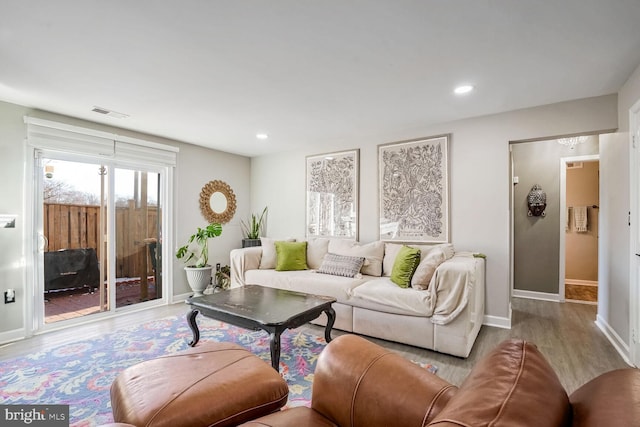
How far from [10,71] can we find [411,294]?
12.3 feet

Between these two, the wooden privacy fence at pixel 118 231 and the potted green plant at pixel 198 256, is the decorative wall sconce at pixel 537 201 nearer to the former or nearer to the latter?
the potted green plant at pixel 198 256

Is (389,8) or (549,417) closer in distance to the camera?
(549,417)

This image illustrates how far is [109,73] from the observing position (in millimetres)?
2467

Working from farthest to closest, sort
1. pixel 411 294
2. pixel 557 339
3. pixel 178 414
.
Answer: pixel 557 339
pixel 411 294
pixel 178 414

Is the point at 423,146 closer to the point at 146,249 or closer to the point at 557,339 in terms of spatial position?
the point at 557,339

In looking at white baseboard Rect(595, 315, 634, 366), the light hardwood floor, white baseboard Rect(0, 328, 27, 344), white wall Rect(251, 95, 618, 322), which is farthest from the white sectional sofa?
Answer: white baseboard Rect(0, 328, 27, 344)

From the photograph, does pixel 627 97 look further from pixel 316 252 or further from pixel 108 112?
pixel 108 112

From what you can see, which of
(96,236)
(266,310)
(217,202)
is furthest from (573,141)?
(96,236)

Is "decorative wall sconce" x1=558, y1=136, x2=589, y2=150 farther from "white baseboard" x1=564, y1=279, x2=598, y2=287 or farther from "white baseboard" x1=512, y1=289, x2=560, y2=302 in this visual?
"white baseboard" x1=564, y1=279, x2=598, y2=287

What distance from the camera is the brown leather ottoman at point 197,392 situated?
4.03 ft

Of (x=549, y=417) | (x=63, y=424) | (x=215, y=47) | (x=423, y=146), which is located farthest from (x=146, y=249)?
(x=549, y=417)

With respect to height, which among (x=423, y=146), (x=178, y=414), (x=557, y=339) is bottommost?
(x=557, y=339)

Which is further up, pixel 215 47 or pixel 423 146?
pixel 215 47

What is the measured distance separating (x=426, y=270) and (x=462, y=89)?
5.53ft
